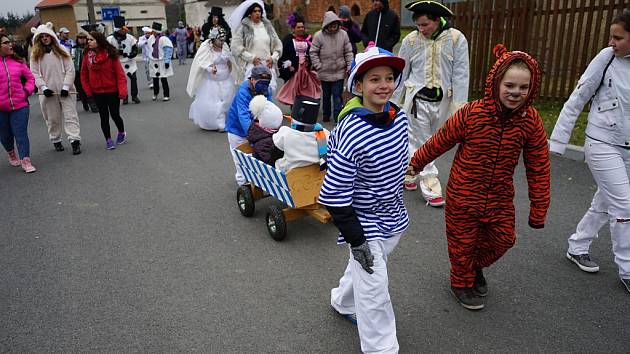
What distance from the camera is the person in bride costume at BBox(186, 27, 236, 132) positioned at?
8938 mm

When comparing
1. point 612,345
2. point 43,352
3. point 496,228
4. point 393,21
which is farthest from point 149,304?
point 393,21

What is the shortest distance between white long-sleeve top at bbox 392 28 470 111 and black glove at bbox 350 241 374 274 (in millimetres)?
2933

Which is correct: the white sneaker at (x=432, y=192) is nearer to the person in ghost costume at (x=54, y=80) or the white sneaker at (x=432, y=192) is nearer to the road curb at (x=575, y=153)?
the road curb at (x=575, y=153)

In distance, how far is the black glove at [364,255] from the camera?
2484 mm

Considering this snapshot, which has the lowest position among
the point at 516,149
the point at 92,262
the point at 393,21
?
the point at 92,262

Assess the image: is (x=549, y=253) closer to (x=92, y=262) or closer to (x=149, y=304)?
(x=149, y=304)

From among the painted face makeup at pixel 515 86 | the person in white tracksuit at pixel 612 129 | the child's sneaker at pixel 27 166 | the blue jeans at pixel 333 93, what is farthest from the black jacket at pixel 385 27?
the painted face makeup at pixel 515 86

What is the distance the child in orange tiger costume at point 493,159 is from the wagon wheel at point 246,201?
2300mm

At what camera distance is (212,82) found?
914 centimetres

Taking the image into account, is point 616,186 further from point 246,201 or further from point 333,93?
point 333,93

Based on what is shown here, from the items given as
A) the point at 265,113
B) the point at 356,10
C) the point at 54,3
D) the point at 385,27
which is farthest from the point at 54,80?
the point at 54,3

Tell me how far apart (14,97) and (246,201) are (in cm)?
415

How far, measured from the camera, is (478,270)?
3.43m

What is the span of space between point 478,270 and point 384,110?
1554 millimetres
